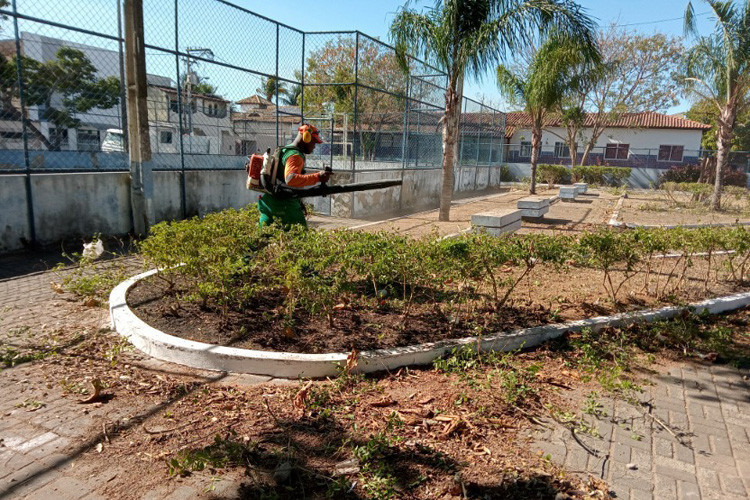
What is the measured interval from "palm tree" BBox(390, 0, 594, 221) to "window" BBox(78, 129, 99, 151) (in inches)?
271

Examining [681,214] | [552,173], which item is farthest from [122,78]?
[552,173]

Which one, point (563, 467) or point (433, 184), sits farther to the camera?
point (433, 184)

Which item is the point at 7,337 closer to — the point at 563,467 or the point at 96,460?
the point at 96,460

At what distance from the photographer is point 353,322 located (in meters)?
4.50

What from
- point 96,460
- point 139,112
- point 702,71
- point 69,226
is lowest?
point 96,460

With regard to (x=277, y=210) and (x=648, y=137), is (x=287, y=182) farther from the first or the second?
(x=648, y=137)

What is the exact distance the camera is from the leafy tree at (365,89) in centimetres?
1734

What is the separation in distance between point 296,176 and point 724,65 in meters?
16.1

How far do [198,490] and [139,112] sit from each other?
7.31m

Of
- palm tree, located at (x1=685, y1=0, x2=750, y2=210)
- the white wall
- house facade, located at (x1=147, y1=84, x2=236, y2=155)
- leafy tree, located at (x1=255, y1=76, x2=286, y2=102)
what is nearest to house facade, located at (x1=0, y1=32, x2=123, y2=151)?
house facade, located at (x1=147, y1=84, x2=236, y2=155)

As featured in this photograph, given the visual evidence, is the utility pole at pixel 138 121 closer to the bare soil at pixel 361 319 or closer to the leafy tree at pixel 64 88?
the leafy tree at pixel 64 88

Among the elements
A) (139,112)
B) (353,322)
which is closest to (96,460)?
(353,322)

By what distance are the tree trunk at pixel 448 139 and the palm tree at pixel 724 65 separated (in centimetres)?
911

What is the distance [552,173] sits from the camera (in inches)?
1325
